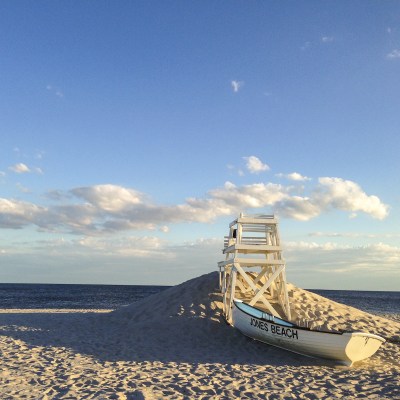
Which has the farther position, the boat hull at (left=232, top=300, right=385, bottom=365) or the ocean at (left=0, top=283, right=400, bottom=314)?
the ocean at (left=0, top=283, right=400, bottom=314)

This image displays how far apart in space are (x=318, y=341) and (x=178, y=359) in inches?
190

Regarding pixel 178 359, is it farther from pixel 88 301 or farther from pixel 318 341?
pixel 88 301

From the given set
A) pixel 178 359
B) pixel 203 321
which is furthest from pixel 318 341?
pixel 203 321

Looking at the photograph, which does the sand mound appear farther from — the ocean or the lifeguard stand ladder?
the ocean

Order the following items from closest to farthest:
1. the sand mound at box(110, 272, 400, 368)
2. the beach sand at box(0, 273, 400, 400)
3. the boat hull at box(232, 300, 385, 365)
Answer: the beach sand at box(0, 273, 400, 400), the boat hull at box(232, 300, 385, 365), the sand mound at box(110, 272, 400, 368)

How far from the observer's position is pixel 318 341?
46.0ft

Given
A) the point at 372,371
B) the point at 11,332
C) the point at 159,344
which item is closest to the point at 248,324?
the point at 159,344

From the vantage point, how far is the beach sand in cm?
1088

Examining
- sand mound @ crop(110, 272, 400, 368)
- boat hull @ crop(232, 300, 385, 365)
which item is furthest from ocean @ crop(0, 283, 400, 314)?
boat hull @ crop(232, 300, 385, 365)

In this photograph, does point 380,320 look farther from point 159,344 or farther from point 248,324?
point 159,344

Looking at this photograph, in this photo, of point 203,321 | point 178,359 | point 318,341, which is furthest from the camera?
point 203,321

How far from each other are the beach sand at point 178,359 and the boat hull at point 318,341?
306 millimetres

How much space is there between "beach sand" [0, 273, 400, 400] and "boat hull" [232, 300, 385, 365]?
0.31 m

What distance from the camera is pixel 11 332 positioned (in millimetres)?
18547
